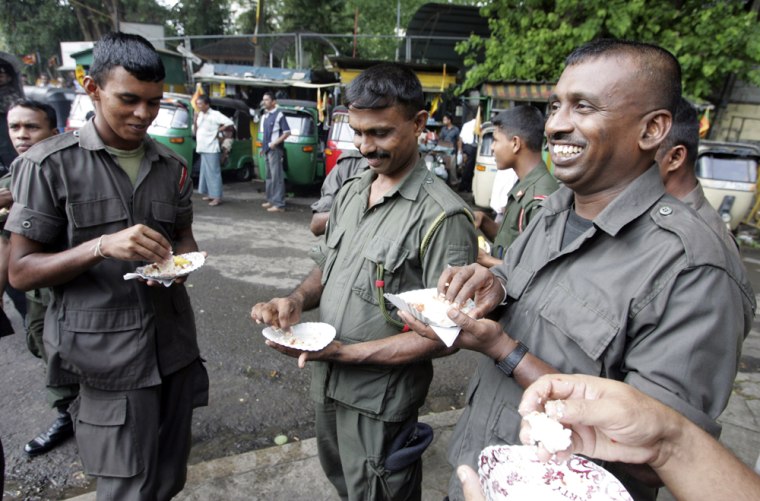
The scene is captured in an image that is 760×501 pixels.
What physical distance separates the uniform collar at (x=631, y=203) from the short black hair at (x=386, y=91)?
1.02 meters

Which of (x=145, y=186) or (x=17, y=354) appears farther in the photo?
(x=17, y=354)

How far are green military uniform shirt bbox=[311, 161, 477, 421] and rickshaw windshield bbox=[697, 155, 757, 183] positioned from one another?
9482 mm

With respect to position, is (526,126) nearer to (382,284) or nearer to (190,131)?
(382,284)

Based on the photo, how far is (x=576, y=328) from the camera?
130 centimetres

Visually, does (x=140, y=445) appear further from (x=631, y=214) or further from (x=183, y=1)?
(x=183, y=1)

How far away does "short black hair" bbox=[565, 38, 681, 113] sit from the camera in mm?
1302

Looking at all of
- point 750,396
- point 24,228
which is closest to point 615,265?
point 24,228

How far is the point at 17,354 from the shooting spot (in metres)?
4.08

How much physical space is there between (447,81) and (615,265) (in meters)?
13.3

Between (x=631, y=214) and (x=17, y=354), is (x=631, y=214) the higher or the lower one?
the higher one

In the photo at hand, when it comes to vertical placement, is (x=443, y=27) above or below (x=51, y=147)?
above

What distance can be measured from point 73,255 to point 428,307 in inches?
56.9

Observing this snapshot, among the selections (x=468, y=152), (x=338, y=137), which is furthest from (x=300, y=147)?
(x=468, y=152)

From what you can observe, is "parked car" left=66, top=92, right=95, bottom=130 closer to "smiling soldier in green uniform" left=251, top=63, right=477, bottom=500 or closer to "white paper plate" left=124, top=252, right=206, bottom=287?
"white paper plate" left=124, top=252, right=206, bottom=287
